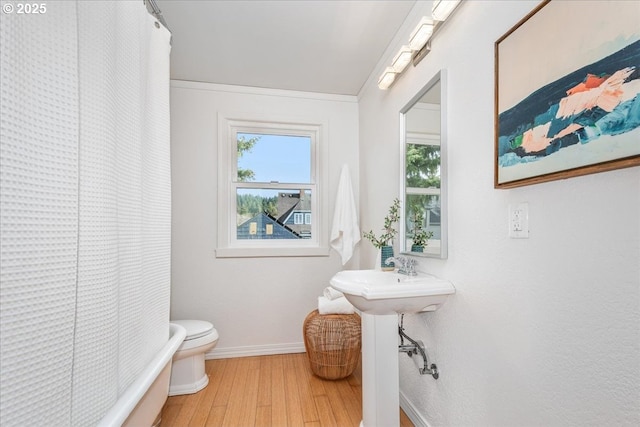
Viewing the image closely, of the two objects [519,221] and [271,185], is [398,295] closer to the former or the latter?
[519,221]

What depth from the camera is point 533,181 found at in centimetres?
94

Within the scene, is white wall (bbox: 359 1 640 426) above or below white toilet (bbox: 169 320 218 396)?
above

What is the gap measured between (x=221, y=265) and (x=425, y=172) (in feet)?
6.36

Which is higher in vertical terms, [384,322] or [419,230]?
[419,230]

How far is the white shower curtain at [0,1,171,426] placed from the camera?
706mm

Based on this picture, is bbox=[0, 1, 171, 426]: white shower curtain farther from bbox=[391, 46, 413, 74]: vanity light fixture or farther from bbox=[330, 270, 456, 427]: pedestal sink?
bbox=[391, 46, 413, 74]: vanity light fixture

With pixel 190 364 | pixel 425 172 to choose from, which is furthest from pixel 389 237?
pixel 190 364

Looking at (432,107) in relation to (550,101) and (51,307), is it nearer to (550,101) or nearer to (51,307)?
(550,101)

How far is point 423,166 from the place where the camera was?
1698 mm

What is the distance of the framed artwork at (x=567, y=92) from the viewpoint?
698mm

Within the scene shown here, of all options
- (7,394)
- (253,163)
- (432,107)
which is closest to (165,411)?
(7,394)

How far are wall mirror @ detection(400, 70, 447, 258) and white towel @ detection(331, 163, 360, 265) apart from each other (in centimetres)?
79

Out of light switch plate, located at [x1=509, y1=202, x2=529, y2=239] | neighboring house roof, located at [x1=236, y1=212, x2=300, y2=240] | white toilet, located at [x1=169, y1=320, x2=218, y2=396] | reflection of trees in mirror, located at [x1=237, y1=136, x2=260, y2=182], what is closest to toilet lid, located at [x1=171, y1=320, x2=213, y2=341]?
white toilet, located at [x1=169, y1=320, x2=218, y2=396]

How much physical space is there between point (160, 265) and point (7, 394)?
85cm
